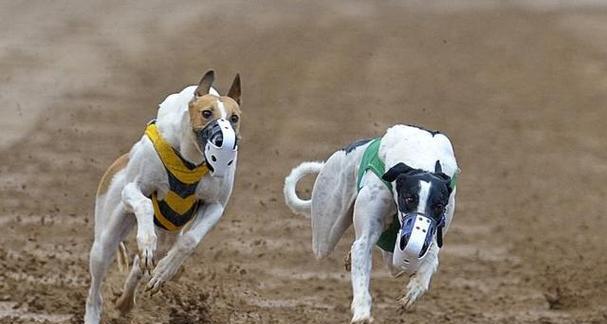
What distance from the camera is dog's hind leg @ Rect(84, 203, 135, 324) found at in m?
6.97

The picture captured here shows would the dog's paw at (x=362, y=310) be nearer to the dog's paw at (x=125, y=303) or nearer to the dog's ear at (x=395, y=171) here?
the dog's ear at (x=395, y=171)

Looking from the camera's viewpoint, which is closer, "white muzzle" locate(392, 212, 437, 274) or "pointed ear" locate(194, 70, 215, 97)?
"white muzzle" locate(392, 212, 437, 274)

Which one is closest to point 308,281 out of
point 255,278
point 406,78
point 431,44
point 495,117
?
point 255,278

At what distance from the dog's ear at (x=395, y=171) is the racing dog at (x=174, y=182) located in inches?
28.4

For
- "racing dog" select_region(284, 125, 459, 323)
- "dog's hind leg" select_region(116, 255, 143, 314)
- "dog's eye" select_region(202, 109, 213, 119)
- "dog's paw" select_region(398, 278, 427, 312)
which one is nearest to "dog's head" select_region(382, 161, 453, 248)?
"racing dog" select_region(284, 125, 459, 323)

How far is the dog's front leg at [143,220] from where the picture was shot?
636 cm

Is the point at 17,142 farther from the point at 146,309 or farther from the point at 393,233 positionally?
the point at 393,233

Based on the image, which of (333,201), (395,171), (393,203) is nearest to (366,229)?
(393,203)

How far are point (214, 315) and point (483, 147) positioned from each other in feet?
19.7

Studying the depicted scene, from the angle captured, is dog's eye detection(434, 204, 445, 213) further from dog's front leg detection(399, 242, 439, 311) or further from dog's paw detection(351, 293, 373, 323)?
dog's paw detection(351, 293, 373, 323)

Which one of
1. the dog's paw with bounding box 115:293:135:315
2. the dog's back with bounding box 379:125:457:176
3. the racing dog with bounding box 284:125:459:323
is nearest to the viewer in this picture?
the racing dog with bounding box 284:125:459:323

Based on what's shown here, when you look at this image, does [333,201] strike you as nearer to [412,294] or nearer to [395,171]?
[395,171]

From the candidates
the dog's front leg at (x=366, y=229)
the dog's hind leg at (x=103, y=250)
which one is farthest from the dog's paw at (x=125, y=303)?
the dog's front leg at (x=366, y=229)

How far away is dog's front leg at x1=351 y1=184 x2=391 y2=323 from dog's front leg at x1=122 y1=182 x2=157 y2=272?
0.97 m
